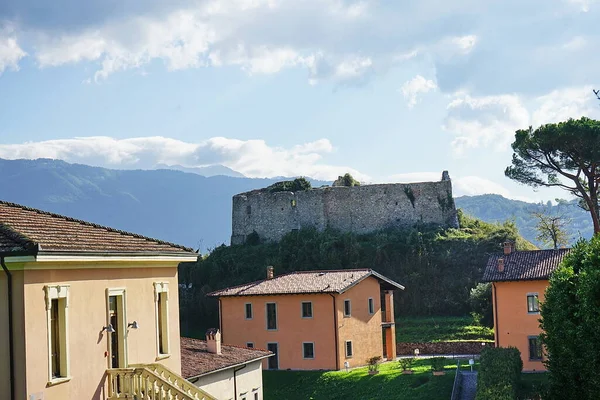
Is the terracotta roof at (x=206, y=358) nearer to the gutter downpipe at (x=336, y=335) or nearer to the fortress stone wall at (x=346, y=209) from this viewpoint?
the gutter downpipe at (x=336, y=335)

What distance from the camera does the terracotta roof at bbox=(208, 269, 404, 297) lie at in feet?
153

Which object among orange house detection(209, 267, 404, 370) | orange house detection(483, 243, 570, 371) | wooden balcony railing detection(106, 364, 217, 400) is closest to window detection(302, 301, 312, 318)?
orange house detection(209, 267, 404, 370)

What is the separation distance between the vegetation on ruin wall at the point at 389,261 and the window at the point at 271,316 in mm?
17119

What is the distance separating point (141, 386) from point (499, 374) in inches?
791

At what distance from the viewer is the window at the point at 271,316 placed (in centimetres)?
4753

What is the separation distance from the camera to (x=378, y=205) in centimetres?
7381

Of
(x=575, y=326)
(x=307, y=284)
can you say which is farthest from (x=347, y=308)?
(x=575, y=326)

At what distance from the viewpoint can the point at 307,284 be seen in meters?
47.9

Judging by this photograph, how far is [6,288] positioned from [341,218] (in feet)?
202

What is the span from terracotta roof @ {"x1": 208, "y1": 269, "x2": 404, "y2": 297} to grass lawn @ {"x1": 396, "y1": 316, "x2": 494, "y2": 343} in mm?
6891

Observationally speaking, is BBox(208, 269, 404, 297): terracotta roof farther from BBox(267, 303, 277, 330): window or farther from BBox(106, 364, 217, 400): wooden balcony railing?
BBox(106, 364, 217, 400): wooden balcony railing

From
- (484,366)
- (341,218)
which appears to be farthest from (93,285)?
(341,218)

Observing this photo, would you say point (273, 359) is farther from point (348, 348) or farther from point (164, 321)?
point (164, 321)

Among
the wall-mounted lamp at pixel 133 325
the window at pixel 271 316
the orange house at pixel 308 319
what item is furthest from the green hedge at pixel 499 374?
the wall-mounted lamp at pixel 133 325
